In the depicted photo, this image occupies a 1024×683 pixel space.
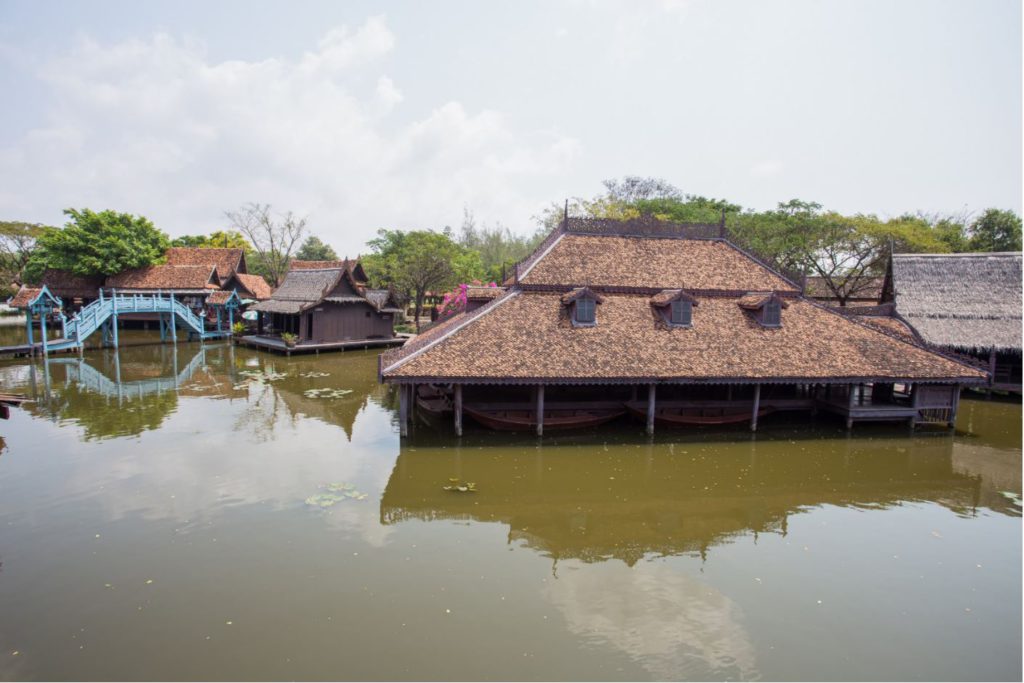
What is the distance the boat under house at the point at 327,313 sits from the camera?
3139 cm

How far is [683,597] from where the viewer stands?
26.9 ft

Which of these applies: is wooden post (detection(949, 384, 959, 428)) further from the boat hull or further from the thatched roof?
the boat hull

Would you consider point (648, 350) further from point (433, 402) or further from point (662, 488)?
point (433, 402)

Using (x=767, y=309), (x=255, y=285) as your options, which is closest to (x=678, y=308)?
(x=767, y=309)

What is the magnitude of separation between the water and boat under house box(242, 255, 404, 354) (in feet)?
49.6

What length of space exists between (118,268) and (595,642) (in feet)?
143

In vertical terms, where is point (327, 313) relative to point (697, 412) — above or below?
above

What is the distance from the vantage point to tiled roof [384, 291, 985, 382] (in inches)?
575

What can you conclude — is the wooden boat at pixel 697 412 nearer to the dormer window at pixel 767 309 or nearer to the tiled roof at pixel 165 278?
the dormer window at pixel 767 309

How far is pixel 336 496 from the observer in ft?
37.5

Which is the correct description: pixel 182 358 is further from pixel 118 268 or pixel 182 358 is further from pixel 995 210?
pixel 995 210

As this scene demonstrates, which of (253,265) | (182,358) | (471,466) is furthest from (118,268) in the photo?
(471,466)

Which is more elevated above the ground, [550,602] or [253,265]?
[253,265]

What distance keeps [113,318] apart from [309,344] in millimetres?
11217
